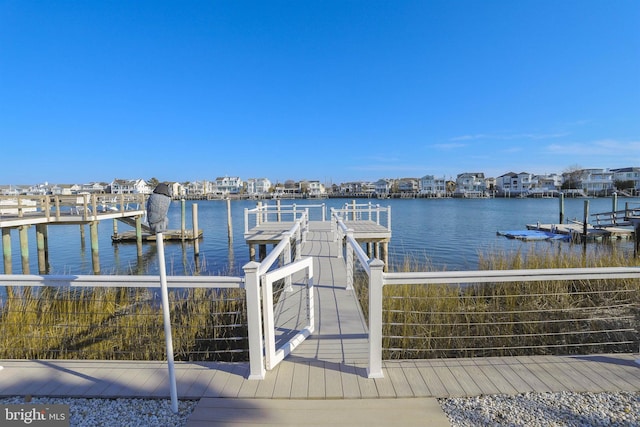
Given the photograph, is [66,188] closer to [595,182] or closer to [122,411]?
[122,411]

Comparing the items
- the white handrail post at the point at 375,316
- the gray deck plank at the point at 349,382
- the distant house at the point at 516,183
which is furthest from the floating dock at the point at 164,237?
the distant house at the point at 516,183

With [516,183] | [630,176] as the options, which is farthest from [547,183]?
[630,176]

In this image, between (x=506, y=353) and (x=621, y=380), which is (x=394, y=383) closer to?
(x=621, y=380)

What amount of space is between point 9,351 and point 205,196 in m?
111

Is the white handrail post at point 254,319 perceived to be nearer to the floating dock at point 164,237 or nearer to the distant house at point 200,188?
the floating dock at point 164,237

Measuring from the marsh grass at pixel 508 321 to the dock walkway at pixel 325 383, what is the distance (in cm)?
29

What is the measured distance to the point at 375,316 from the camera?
313 centimetres

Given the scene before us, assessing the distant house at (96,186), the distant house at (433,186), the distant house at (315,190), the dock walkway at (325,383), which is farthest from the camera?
the distant house at (315,190)

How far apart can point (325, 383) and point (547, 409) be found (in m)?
1.87

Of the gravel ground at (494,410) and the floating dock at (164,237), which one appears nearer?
the gravel ground at (494,410)

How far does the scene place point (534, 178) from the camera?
320ft

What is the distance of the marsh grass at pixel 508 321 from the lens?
4.35 meters

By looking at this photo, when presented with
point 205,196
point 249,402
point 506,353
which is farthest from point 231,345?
point 205,196

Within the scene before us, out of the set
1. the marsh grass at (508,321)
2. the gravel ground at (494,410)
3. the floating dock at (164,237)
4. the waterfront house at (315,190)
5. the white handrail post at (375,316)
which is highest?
the waterfront house at (315,190)
